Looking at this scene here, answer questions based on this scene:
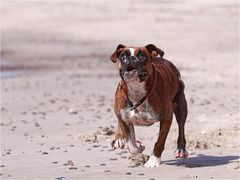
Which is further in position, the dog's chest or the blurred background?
the blurred background

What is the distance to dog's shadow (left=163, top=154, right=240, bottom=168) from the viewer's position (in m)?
8.29

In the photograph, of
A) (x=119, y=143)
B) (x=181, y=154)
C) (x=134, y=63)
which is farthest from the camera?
(x=181, y=154)

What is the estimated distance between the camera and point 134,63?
7.52 meters

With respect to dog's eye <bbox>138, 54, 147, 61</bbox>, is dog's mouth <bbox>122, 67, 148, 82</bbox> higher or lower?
lower

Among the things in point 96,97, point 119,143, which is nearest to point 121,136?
point 119,143

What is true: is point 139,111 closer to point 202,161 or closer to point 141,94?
point 141,94

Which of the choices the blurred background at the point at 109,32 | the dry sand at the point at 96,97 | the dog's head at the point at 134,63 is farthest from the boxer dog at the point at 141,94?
the blurred background at the point at 109,32

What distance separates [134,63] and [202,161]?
1635mm

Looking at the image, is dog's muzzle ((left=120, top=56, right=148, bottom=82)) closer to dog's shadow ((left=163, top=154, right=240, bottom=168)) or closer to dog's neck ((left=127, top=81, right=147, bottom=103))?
dog's neck ((left=127, top=81, right=147, bottom=103))

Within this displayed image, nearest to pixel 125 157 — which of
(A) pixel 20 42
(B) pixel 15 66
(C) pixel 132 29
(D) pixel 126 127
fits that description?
(D) pixel 126 127

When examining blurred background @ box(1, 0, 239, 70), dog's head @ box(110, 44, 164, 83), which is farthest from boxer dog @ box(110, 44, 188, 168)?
blurred background @ box(1, 0, 239, 70)

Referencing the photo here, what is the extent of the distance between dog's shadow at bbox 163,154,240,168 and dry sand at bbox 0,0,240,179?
1 cm

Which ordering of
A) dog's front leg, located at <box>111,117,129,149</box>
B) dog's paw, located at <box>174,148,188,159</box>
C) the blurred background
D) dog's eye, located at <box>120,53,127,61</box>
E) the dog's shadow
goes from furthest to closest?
1. the blurred background
2. dog's paw, located at <box>174,148,188,159</box>
3. the dog's shadow
4. dog's front leg, located at <box>111,117,129,149</box>
5. dog's eye, located at <box>120,53,127,61</box>

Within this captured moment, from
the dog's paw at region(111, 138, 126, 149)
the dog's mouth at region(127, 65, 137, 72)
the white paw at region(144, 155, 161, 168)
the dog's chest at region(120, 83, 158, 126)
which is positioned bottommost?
the white paw at region(144, 155, 161, 168)
